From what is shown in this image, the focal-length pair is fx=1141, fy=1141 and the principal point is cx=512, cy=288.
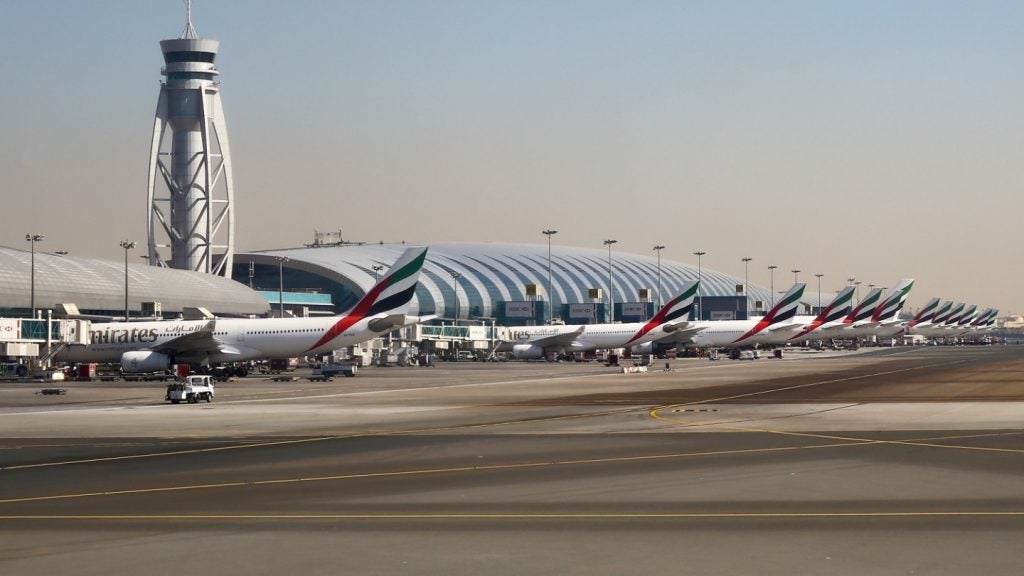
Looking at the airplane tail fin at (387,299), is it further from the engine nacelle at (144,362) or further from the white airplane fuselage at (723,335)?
the white airplane fuselage at (723,335)

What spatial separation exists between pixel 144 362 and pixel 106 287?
177 ft

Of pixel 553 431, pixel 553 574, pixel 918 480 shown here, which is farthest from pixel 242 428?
pixel 553 574

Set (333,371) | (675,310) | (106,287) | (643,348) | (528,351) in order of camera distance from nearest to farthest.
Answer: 1. (333,371)
2. (675,310)
3. (528,351)
4. (106,287)
5. (643,348)

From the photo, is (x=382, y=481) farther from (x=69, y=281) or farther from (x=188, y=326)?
(x=69, y=281)

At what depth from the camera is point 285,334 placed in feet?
228

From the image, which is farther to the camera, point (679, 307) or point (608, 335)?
point (608, 335)

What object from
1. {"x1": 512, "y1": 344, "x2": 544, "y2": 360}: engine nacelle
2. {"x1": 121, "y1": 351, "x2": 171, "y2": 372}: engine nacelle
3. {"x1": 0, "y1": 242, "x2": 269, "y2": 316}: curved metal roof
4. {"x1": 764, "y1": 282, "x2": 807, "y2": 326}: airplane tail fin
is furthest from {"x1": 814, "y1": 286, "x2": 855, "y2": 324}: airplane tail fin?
{"x1": 121, "y1": 351, "x2": 171, "y2": 372}: engine nacelle

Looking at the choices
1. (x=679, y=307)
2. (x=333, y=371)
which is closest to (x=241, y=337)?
(x=333, y=371)

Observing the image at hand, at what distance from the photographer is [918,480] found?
19.9 metres

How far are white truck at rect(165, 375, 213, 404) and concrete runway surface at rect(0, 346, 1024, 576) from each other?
708 centimetres

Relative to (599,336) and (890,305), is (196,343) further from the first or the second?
(890,305)

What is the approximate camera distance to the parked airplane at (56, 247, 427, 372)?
224 ft

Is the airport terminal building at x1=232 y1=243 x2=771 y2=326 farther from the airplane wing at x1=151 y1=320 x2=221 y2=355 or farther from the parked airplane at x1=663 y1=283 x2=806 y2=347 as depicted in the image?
the airplane wing at x1=151 y1=320 x2=221 y2=355

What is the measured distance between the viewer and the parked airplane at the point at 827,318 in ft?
420
